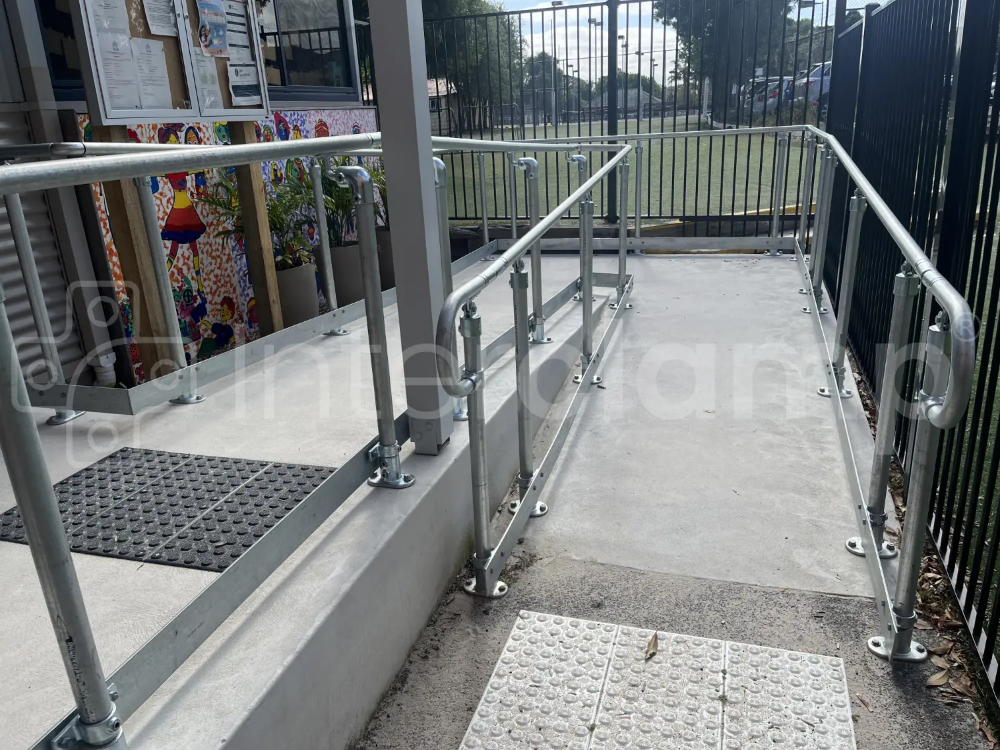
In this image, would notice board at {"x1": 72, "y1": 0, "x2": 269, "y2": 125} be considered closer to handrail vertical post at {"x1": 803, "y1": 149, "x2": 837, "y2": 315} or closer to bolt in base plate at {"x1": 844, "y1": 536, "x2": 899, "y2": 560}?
handrail vertical post at {"x1": 803, "y1": 149, "x2": 837, "y2": 315}

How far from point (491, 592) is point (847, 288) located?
182 cm

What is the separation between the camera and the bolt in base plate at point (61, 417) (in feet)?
8.02

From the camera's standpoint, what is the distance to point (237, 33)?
3855 mm

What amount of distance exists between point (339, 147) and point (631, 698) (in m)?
1.46

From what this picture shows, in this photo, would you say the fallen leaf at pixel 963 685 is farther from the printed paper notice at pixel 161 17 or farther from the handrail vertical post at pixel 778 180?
the handrail vertical post at pixel 778 180

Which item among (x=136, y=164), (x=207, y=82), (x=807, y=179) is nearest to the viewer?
(x=136, y=164)

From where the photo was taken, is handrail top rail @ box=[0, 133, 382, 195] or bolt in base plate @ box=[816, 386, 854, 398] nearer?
handrail top rail @ box=[0, 133, 382, 195]

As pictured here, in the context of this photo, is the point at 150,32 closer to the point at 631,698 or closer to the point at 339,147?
the point at 339,147

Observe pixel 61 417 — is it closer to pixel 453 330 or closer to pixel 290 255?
pixel 453 330

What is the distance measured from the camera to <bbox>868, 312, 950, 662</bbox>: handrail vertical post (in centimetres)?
146

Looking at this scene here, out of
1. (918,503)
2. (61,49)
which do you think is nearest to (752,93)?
(61,49)

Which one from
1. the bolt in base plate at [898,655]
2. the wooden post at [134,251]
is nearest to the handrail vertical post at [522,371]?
the bolt in base plate at [898,655]

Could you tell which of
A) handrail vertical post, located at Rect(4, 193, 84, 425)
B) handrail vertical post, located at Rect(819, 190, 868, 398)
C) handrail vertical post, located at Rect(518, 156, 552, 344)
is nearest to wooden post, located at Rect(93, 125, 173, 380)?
handrail vertical post, located at Rect(4, 193, 84, 425)

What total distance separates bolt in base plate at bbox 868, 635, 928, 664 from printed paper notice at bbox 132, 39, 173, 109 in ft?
10.9
